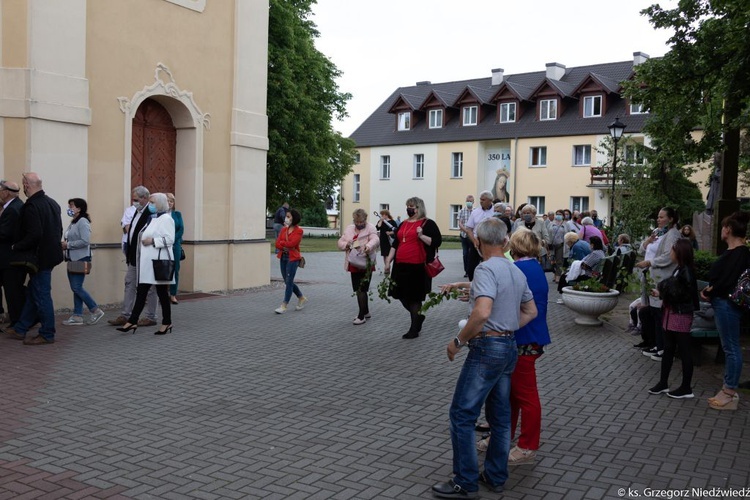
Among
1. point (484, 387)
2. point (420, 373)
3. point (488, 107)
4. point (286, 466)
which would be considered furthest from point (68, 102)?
point (488, 107)

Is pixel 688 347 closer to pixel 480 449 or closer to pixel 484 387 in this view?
pixel 480 449

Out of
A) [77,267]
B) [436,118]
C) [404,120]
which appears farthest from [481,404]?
[404,120]

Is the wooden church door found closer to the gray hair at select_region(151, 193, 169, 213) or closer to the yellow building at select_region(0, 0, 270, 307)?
the yellow building at select_region(0, 0, 270, 307)

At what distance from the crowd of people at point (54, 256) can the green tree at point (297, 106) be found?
19841 mm

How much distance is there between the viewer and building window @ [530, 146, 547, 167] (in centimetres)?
4838

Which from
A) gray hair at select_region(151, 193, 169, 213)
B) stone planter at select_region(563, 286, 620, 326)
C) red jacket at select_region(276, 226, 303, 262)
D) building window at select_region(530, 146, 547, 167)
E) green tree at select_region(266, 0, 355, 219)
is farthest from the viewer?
building window at select_region(530, 146, 547, 167)

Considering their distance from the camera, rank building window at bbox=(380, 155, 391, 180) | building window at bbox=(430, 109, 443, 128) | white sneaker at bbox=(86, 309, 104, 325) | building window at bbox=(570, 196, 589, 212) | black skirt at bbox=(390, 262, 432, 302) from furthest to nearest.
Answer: building window at bbox=(380, 155, 391, 180)
building window at bbox=(430, 109, 443, 128)
building window at bbox=(570, 196, 589, 212)
white sneaker at bbox=(86, 309, 104, 325)
black skirt at bbox=(390, 262, 432, 302)

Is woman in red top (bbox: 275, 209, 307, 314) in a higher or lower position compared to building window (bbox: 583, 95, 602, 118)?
lower

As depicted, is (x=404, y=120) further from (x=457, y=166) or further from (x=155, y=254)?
(x=155, y=254)

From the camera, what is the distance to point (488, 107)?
52406 millimetres

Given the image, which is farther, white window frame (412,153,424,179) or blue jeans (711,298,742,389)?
white window frame (412,153,424,179)

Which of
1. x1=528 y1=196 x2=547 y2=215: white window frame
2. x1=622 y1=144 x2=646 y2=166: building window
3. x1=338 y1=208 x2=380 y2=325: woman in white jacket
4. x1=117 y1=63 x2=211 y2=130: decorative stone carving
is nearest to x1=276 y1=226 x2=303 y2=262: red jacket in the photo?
x1=338 y1=208 x2=380 y2=325: woman in white jacket

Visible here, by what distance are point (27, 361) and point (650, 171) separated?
96.3 feet

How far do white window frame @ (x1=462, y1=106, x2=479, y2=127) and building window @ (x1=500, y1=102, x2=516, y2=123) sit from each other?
2.01 m
